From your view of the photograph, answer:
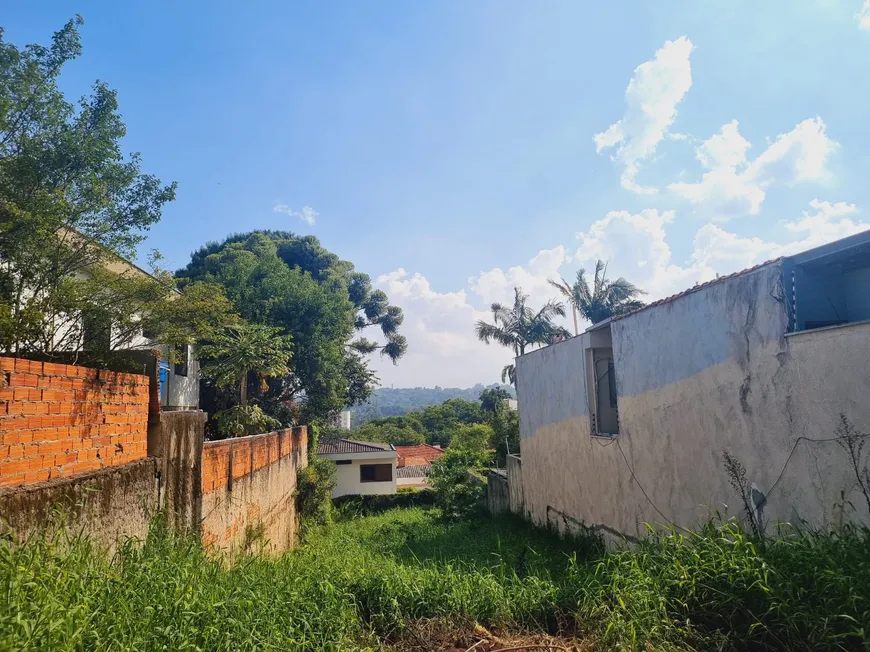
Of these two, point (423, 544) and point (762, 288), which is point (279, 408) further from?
point (762, 288)

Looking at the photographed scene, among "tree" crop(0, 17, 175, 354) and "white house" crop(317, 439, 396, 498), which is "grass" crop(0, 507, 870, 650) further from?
"white house" crop(317, 439, 396, 498)

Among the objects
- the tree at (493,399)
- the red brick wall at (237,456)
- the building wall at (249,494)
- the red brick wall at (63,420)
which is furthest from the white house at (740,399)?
the tree at (493,399)

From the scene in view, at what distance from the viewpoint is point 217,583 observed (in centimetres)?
330

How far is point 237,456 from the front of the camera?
6699mm

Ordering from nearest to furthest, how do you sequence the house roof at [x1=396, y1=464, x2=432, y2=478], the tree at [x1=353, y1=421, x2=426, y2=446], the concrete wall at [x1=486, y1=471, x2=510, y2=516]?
the concrete wall at [x1=486, y1=471, x2=510, y2=516] < the house roof at [x1=396, y1=464, x2=432, y2=478] < the tree at [x1=353, y1=421, x2=426, y2=446]

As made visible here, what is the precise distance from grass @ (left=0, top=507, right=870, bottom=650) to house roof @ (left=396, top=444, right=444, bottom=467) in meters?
30.2

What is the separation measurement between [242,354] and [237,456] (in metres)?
4.88

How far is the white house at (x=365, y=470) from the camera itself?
75.7 feet

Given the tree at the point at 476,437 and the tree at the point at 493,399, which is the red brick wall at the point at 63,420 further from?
the tree at the point at 493,399

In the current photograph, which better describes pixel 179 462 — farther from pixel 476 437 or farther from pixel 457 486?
pixel 476 437

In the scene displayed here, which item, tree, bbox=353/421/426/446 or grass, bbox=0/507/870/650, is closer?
grass, bbox=0/507/870/650

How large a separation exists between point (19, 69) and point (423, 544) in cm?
938

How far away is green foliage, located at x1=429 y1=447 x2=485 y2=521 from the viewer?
15.3 meters

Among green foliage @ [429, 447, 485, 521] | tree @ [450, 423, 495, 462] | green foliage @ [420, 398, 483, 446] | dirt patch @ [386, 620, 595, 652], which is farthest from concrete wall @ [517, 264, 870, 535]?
green foliage @ [420, 398, 483, 446]
